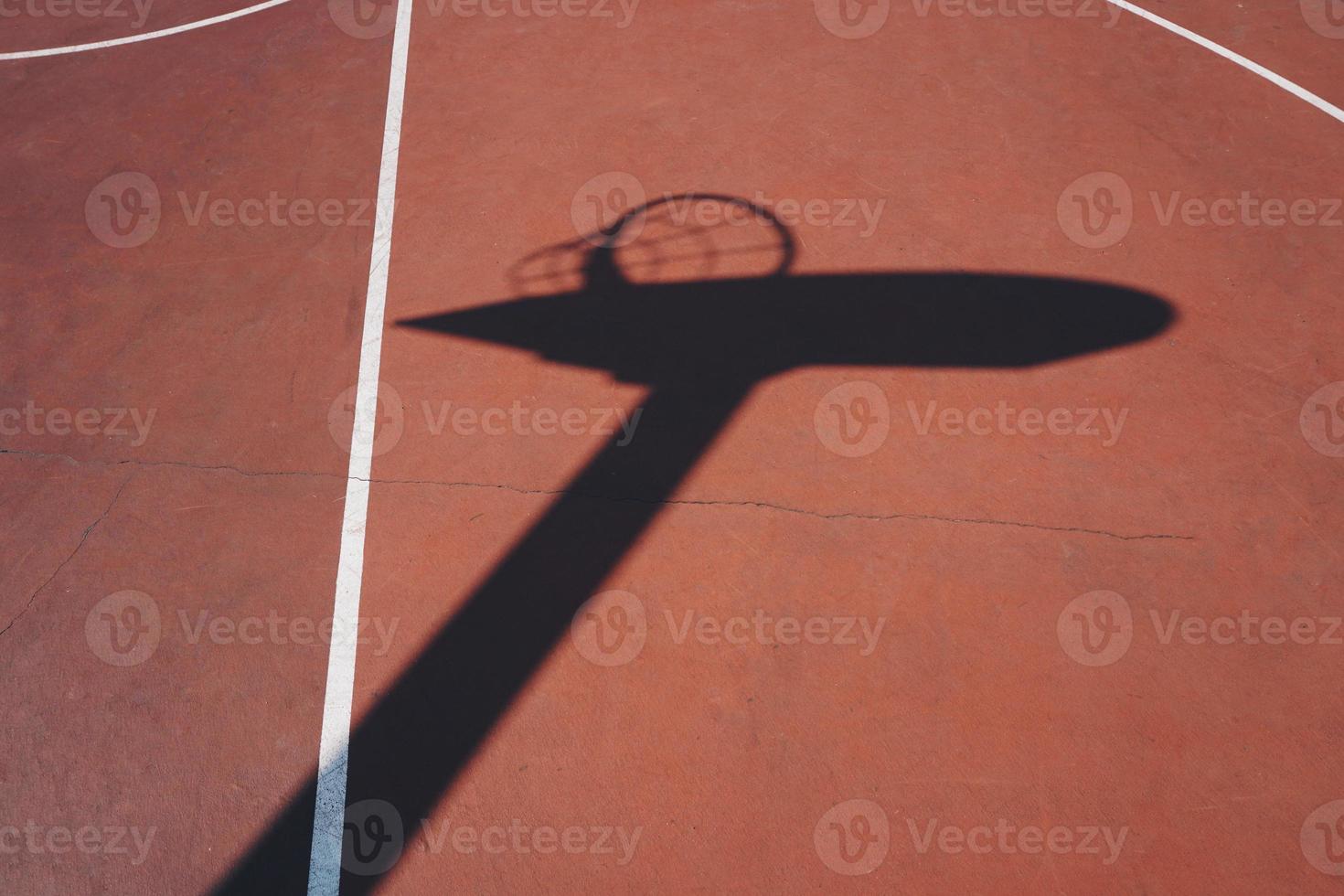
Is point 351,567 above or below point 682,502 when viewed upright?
below

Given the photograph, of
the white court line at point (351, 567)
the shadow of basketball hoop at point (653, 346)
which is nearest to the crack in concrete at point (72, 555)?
the white court line at point (351, 567)

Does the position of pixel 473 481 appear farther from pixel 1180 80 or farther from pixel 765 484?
pixel 1180 80

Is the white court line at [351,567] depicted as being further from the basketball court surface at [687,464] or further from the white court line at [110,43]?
the white court line at [110,43]

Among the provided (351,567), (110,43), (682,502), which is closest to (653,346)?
(682,502)

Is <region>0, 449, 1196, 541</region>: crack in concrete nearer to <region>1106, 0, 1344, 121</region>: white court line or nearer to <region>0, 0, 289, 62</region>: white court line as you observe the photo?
<region>1106, 0, 1344, 121</region>: white court line

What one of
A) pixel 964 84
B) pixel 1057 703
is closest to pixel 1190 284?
pixel 964 84

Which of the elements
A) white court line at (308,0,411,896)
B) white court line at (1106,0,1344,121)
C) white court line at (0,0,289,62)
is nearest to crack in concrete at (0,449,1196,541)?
white court line at (308,0,411,896)

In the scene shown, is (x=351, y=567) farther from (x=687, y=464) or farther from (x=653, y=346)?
(x=653, y=346)
